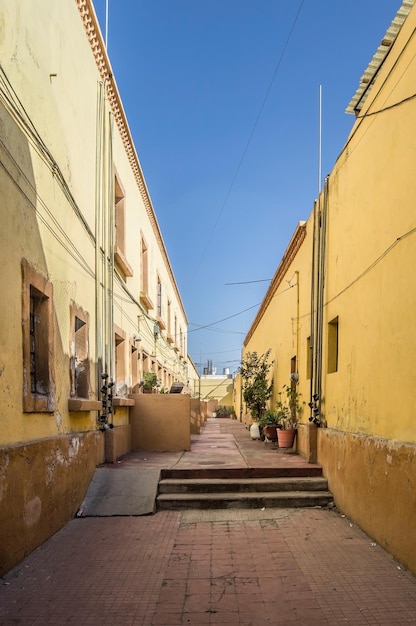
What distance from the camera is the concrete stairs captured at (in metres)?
6.23

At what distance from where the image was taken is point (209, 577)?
4.05 m

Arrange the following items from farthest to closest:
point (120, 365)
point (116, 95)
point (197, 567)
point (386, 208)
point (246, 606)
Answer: point (120, 365) → point (116, 95) → point (386, 208) → point (197, 567) → point (246, 606)

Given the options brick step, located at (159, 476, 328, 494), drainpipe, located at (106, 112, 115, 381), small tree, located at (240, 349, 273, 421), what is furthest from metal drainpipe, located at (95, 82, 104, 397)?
small tree, located at (240, 349, 273, 421)

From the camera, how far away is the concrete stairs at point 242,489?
6230mm

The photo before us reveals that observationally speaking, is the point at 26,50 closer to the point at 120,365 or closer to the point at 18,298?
the point at 18,298

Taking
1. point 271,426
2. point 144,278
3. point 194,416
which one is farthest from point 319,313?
point 194,416

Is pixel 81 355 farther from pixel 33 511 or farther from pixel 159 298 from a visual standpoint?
pixel 159 298

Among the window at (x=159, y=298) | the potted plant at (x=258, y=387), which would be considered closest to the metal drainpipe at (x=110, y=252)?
the potted plant at (x=258, y=387)

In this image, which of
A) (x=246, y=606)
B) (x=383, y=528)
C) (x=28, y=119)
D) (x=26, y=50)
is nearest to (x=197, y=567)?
(x=246, y=606)

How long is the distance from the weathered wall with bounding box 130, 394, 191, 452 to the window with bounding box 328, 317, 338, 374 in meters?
3.50

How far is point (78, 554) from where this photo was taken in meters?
4.59

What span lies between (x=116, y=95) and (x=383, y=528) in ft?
27.0

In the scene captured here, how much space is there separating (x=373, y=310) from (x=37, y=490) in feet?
13.0

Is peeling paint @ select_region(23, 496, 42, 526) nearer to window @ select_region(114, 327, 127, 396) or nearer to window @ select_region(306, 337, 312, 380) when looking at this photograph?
window @ select_region(114, 327, 127, 396)
